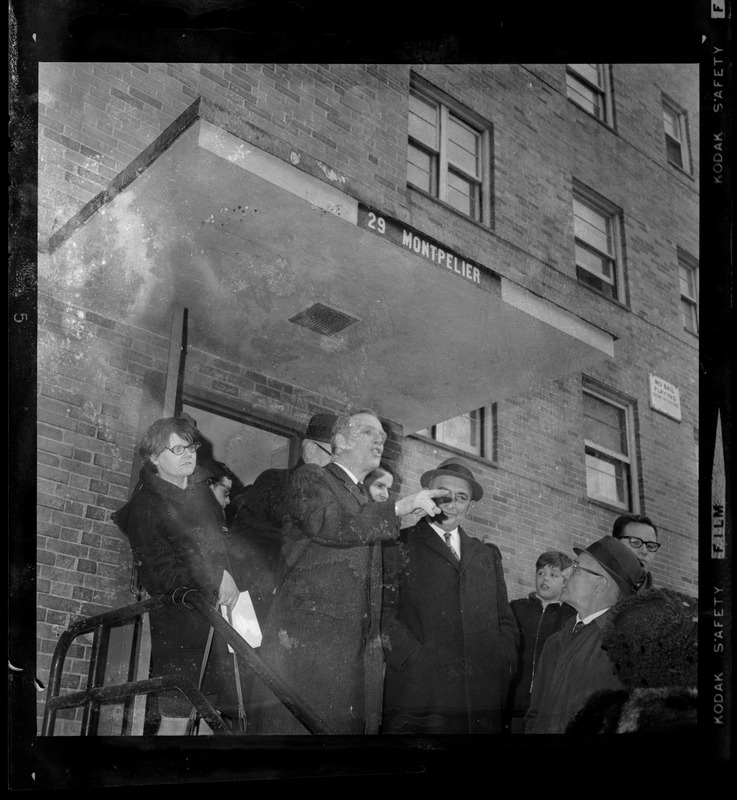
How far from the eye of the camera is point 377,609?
3.74 meters

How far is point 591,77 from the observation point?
169 inches

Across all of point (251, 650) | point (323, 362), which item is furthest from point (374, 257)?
point (251, 650)

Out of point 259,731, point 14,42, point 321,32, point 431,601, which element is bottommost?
point 259,731

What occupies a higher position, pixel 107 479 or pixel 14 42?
pixel 14 42

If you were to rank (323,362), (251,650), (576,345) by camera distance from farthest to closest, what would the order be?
1. (576,345)
2. (323,362)
3. (251,650)

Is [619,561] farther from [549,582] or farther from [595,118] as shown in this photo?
[595,118]

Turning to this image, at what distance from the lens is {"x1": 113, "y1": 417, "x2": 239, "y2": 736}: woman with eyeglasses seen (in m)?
3.51

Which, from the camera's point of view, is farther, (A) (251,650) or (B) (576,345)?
(B) (576,345)

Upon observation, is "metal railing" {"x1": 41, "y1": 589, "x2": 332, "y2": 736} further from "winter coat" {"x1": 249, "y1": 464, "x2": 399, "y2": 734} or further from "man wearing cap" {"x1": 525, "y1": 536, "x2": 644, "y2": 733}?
"man wearing cap" {"x1": 525, "y1": 536, "x2": 644, "y2": 733}

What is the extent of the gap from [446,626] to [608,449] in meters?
1.22

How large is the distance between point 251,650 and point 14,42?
2648 millimetres

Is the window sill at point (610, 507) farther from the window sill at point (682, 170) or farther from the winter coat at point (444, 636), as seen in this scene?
the window sill at point (682, 170)

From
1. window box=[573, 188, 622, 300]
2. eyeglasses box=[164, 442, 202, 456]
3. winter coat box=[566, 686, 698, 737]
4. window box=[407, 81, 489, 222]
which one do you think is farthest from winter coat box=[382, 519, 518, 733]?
window box=[407, 81, 489, 222]

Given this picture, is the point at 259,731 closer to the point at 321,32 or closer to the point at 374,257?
the point at 374,257
